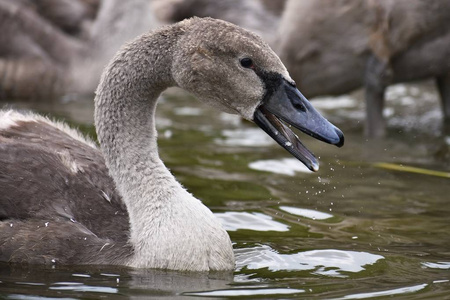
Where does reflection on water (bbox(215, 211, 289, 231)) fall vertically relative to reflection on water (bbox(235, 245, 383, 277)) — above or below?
above

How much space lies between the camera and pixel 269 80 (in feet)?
21.1

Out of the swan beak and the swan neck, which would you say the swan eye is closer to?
the swan beak

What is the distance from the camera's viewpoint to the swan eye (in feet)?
21.1

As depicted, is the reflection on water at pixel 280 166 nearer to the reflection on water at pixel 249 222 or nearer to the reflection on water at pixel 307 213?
the reflection on water at pixel 307 213

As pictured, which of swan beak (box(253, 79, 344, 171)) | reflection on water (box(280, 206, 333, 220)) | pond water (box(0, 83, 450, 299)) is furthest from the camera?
reflection on water (box(280, 206, 333, 220))

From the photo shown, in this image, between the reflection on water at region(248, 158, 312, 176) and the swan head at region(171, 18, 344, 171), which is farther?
the reflection on water at region(248, 158, 312, 176)

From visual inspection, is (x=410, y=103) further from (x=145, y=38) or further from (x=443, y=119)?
(x=145, y=38)

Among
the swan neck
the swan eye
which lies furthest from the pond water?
the swan eye

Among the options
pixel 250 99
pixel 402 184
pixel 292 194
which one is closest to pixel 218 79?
pixel 250 99

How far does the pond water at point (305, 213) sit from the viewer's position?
6.11 metres

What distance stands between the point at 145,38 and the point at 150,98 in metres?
0.40

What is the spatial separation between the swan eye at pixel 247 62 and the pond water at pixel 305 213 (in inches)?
51.2

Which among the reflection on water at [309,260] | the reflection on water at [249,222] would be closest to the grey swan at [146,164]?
the reflection on water at [309,260]

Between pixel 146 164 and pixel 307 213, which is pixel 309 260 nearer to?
pixel 146 164
